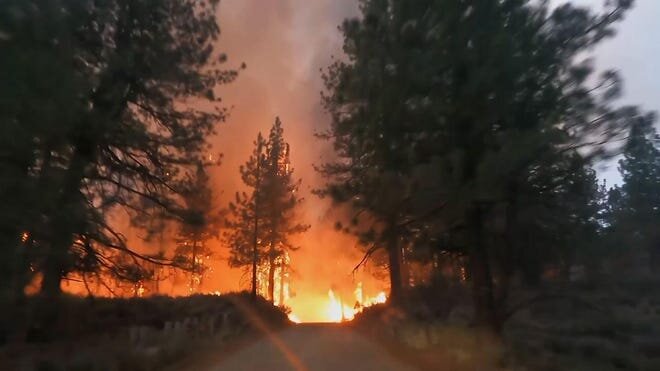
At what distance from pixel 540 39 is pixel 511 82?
4.31 ft

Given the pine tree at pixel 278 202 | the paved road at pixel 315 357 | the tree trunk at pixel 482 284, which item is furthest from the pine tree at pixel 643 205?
the tree trunk at pixel 482 284

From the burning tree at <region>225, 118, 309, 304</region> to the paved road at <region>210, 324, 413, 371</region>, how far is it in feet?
67.7

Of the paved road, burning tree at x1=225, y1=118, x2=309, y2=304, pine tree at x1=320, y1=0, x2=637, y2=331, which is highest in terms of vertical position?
burning tree at x1=225, y1=118, x2=309, y2=304

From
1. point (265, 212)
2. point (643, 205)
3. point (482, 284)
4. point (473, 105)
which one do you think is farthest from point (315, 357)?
point (643, 205)

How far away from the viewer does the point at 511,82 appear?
37.6 ft

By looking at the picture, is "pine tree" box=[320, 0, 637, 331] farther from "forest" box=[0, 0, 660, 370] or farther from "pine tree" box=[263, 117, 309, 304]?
"pine tree" box=[263, 117, 309, 304]

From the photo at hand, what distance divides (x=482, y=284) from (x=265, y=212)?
30.5 m

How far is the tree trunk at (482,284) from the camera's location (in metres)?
12.8

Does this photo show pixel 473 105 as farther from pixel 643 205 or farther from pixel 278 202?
pixel 643 205

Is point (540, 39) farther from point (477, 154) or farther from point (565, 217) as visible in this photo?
point (565, 217)

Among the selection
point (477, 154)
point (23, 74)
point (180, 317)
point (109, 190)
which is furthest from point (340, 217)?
point (180, 317)

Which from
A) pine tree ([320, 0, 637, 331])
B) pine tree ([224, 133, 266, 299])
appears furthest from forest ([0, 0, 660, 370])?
pine tree ([224, 133, 266, 299])

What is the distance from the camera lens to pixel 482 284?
42.4 ft

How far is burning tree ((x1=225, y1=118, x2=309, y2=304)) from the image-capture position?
42.1 m
